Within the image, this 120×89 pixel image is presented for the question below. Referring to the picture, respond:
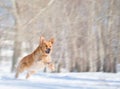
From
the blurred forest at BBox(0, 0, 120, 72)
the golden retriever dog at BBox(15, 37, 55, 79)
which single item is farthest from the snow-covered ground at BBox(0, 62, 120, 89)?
the blurred forest at BBox(0, 0, 120, 72)

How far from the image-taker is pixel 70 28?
1920cm

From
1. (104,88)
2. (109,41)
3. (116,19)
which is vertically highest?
(116,19)

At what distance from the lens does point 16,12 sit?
1791 centimetres

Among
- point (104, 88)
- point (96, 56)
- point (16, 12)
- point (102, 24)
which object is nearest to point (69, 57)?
point (96, 56)

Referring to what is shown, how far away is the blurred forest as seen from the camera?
1797cm

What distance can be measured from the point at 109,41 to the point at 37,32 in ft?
13.6

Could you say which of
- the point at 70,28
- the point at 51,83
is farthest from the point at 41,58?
the point at 70,28

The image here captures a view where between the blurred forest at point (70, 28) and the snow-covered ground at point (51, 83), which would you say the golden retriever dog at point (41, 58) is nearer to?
the snow-covered ground at point (51, 83)

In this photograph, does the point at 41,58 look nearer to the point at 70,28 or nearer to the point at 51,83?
the point at 51,83

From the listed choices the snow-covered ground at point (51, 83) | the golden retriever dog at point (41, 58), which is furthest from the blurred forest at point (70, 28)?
the golden retriever dog at point (41, 58)

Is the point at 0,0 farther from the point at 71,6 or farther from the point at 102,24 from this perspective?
the point at 102,24

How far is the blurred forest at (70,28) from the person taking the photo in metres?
18.0

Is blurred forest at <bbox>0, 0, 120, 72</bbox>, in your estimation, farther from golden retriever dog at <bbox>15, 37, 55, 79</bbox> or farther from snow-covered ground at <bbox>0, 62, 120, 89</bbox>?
golden retriever dog at <bbox>15, 37, 55, 79</bbox>

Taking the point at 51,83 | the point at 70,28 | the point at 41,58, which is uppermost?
the point at 70,28
